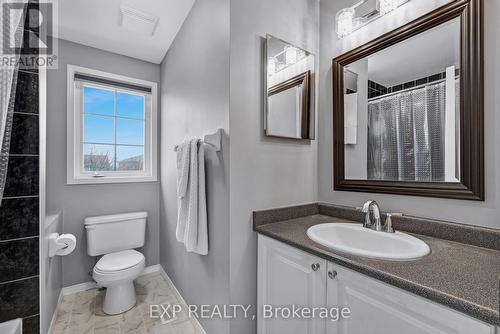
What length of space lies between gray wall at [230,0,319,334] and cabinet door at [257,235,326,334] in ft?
0.32

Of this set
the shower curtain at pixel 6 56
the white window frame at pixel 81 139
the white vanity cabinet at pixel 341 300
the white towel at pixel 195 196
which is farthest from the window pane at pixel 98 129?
the white vanity cabinet at pixel 341 300

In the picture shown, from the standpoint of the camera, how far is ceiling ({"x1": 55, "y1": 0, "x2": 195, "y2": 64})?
165 cm

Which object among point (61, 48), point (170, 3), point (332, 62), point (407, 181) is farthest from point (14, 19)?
point (61, 48)

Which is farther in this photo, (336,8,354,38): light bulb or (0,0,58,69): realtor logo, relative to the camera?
(336,8,354,38): light bulb

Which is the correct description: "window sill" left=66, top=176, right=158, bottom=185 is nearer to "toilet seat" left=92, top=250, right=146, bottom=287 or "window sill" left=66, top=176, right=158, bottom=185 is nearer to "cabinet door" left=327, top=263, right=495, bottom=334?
"toilet seat" left=92, top=250, right=146, bottom=287

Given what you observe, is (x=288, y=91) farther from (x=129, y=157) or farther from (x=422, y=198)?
(x=129, y=157)

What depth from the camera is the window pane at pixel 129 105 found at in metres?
2.38

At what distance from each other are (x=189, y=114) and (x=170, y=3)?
83 cm

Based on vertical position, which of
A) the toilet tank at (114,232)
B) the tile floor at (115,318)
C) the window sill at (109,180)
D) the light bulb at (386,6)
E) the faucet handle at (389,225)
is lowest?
the tile floor at (115,318)

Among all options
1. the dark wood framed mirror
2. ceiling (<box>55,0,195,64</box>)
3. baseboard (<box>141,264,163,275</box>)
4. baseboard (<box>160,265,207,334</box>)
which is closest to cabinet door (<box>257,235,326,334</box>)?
baseboard (<box>160,265,207,334</box>)

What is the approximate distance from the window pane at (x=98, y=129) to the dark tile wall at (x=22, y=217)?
128cm

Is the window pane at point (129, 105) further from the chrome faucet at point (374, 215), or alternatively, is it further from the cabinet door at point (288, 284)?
the chrome faucet at point (374, 215)

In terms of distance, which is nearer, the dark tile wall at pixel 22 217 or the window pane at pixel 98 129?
the dark tile wall at pixel 22 217

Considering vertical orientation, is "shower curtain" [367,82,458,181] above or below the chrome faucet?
above
